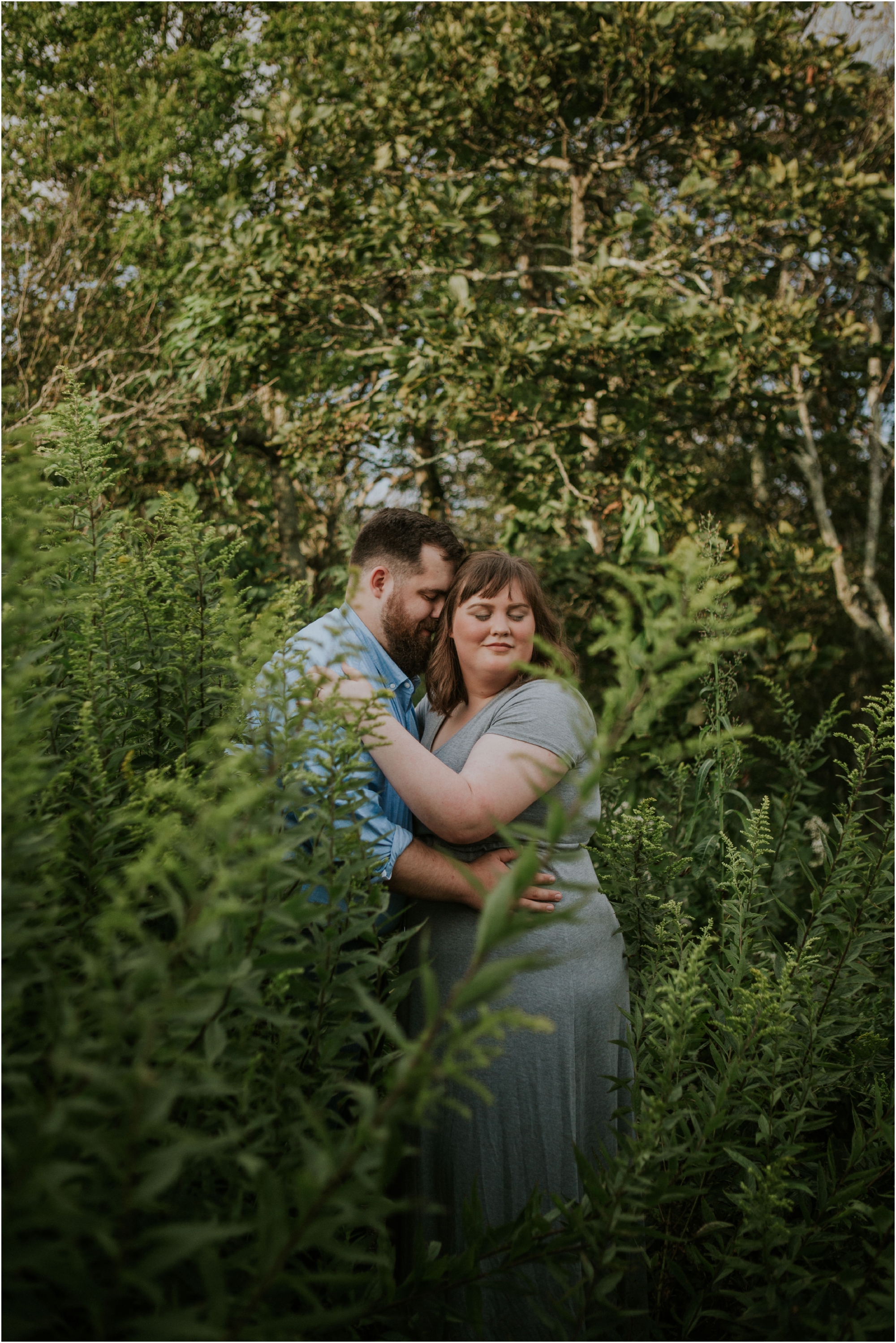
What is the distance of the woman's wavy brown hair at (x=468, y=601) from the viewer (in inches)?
94.9

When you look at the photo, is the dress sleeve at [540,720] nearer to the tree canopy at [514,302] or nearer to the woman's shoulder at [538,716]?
the woman's shoulder at [538,716]

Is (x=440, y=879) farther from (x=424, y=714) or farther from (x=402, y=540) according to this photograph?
(x=402, y=540)

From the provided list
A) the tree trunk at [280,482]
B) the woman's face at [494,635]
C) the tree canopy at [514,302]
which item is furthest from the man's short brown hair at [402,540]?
the tree trunk at [280,482]

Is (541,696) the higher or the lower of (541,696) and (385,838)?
the higher

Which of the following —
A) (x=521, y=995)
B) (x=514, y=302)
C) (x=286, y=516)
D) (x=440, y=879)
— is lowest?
A: (x=521, y=995)

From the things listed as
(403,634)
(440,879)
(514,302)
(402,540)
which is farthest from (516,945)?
(514,302)

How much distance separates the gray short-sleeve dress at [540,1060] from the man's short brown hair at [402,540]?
724 millimetres

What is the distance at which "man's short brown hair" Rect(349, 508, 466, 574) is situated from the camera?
8.54 ft

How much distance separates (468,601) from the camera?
242 centimetres

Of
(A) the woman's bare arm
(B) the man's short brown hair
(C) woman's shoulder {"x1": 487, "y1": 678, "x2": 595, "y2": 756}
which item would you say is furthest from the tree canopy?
(A) the woman's bare arm

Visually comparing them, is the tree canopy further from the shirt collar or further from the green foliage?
the green foliage

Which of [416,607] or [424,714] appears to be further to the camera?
[424,714]

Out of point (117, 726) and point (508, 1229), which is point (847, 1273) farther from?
point (117, 726)

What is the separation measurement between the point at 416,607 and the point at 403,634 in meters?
0.09
